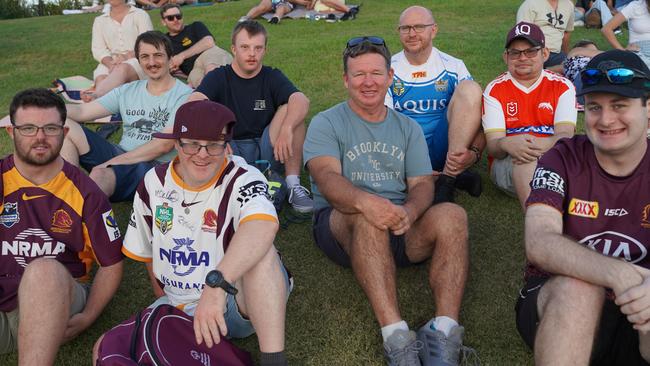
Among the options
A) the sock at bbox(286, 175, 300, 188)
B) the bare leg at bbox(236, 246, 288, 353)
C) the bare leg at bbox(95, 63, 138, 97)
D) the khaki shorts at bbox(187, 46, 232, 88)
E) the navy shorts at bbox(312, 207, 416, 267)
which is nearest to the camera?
the bare leg at bbox(236, 246, 288, 353)

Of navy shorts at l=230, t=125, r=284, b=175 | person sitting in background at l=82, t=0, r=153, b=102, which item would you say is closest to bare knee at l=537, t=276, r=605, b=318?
navy shorts at l=230, t=125, r=284, b=175

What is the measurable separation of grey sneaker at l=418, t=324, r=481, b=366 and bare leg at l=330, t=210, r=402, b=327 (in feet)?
0.63

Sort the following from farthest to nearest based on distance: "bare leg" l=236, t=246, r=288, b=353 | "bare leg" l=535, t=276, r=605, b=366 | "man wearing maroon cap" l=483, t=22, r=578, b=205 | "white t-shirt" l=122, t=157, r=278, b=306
Result: "man wearing maroon cap" l=483, t=22, r=578, b=205 → "white t-shirt" l=122, t=157, r=278, b=306 → "bare leg" l=236, t=246, r=288, b=353 → "bare leg" l=535, t=276, r=605, b=366

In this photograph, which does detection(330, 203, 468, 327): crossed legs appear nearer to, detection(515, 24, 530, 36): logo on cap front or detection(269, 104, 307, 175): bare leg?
detection(269, 104, 307, 175): bare leg

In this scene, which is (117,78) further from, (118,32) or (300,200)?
(300,200)

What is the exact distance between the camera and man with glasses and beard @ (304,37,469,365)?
3.44 meters

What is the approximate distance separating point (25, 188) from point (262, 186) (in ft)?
4.41

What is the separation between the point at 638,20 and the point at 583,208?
5.95m

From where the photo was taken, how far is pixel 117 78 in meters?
7.29

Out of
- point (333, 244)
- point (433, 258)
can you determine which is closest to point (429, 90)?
point (333, 244)

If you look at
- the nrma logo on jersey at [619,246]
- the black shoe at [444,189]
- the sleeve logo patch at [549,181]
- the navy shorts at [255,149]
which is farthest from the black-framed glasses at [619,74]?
the navy shorts at [255,149]

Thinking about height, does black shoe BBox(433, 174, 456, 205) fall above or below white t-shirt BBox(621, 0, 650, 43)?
below

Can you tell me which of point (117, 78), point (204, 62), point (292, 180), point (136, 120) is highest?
point (204, 62)

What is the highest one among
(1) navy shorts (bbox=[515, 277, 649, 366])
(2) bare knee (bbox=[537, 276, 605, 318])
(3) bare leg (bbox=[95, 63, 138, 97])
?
(3) bare leg (bbox=[95, 63, 138, 97])
